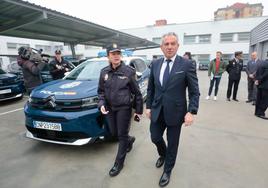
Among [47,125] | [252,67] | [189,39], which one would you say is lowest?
[47,125]

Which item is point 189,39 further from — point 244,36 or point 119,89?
point 119,89

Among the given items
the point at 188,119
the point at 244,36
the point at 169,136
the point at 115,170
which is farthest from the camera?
the point at 244,36

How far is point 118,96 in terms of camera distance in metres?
2.29

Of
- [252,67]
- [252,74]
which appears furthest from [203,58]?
[252,74]

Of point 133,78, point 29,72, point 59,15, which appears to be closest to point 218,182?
point 133,78

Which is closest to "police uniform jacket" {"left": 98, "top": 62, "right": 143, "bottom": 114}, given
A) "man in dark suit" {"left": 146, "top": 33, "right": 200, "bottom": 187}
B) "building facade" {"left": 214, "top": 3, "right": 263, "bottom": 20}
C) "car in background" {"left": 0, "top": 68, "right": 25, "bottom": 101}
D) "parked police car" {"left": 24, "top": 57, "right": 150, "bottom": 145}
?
"man in dark suit" {"left": 146, "top": 33, "right": 200, "bottom": 187}

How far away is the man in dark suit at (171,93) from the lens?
1933 millimetres

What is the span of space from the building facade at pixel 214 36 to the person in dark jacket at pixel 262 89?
23.3m

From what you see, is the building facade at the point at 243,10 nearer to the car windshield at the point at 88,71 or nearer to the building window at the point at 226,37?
the building window at the point at 226,37

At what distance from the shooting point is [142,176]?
2.37 m

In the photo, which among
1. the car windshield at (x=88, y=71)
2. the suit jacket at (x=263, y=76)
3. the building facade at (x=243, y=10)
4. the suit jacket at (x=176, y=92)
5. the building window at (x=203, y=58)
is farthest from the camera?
the building facade at (x=243, y=10)

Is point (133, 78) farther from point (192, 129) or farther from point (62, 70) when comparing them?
point (62, 70)

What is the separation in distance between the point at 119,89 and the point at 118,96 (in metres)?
0.09

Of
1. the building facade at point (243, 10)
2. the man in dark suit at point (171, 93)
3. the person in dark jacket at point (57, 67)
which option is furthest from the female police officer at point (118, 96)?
the building facade at point (243, 10)
